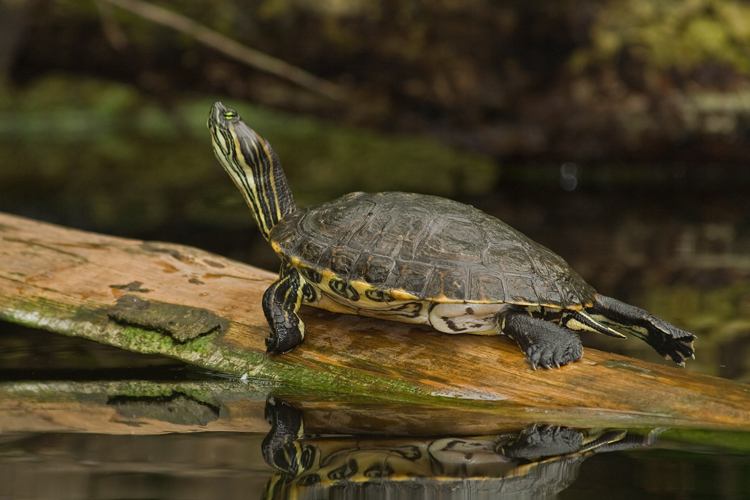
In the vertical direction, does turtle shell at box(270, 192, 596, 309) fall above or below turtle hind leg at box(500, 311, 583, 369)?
above

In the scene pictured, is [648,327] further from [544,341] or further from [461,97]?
[461,97]

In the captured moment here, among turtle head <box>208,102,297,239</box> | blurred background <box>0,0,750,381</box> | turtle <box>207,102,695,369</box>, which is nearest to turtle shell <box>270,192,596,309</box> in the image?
turtle <box>207,102,695,369</box>

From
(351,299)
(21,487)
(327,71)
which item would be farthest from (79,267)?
(327,71)

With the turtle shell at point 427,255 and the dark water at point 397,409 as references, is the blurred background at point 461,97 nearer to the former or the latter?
the dark water at point 397,409

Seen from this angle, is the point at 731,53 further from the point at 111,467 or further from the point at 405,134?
the point at 111,467

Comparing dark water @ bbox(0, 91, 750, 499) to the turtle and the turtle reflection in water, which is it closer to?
the turtle reflection in water

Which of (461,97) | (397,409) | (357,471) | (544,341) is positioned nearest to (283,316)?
(397,409)
